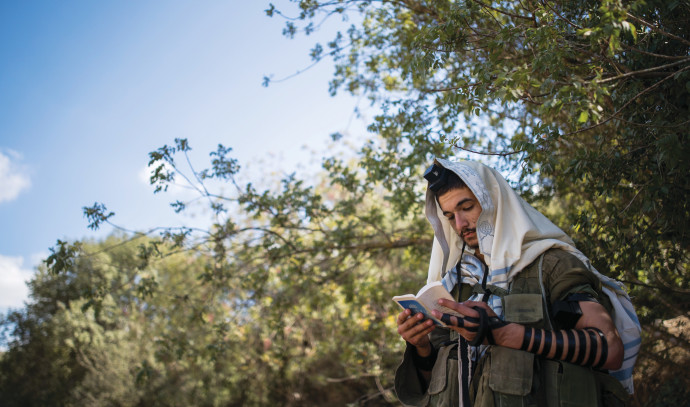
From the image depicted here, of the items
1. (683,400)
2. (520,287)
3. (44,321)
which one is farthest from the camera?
(44,321)

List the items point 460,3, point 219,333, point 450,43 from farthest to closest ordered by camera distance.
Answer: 1. point 219,333
2. point 450,43
3. point 460,3

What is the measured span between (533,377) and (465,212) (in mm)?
851

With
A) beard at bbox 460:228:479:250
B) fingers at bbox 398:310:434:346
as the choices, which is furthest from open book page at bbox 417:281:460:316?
beard at bbox 460:228:479:250

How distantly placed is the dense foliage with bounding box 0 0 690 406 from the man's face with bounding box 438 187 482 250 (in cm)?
49

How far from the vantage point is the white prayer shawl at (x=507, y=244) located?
2.12m

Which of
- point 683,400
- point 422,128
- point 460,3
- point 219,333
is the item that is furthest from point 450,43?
point 219,333

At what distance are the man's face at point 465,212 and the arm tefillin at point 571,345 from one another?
66 centimetres

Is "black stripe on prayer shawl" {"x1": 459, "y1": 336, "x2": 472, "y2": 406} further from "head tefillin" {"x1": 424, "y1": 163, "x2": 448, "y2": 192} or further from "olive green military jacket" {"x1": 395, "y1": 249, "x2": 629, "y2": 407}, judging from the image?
"head tefillin" {"x1": 424, "y1": 163, "x2": 448, "y2": 192}

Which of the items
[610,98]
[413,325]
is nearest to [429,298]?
[413,325]

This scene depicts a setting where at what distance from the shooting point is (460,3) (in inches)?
118

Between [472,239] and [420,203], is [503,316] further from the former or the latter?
[420,203]

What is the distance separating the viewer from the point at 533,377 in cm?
201

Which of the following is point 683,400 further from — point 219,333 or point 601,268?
point 219,333

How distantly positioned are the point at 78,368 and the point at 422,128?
14.7 m
